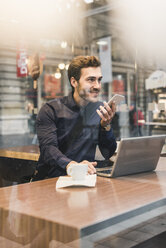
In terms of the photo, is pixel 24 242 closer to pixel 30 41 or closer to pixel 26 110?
pixel 26 110

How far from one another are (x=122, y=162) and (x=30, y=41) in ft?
12.3

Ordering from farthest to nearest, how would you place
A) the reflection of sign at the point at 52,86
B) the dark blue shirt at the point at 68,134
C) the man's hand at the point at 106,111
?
the reflection of sign at the point at 52,86 < the dark blue shirt at the point at 68,134 < the man's hand at the point at 106,111

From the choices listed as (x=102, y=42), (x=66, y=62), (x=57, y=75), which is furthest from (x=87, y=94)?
(x=57, y=75)

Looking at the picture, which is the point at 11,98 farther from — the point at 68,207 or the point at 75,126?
the point at 68,207

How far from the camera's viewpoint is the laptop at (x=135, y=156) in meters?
1.56

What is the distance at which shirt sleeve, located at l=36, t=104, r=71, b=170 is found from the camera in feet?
6.33

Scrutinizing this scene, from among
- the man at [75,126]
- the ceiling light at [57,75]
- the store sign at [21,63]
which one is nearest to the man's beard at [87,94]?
the man at [75,126]

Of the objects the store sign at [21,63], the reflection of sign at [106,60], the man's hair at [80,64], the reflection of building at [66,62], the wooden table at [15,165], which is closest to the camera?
the man's hair at [80,64]

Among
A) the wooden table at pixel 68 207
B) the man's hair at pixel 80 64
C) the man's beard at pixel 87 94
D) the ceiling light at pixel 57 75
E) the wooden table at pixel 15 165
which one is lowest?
the wooden table at pixel 15 165

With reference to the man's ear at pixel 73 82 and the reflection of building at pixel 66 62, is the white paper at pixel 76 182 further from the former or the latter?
the reflection of building at pixel 66 62

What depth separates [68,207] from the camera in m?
1.12

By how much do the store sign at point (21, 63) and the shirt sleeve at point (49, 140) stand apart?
2.23m

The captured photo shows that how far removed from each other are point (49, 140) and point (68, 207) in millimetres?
943

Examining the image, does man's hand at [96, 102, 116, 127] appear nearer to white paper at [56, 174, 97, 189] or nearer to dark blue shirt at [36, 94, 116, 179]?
dark blue shirt at [36, 94, 116, 179]
